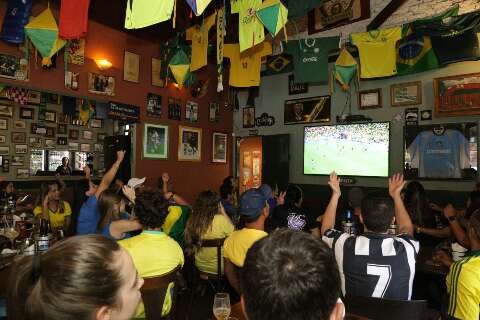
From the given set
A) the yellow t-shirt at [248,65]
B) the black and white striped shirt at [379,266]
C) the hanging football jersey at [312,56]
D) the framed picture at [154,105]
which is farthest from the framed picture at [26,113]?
the black and white striped shirt at [379,266]

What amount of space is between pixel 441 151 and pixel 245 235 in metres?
4.83

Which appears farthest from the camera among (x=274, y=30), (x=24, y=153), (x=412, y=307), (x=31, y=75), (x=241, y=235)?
(x=24, y=153)

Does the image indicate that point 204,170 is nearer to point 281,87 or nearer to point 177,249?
point 281,87

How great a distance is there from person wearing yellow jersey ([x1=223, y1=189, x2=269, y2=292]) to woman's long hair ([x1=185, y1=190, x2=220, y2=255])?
813 mm

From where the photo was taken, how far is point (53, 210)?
4.53 m

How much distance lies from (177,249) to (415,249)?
1512 millimetres

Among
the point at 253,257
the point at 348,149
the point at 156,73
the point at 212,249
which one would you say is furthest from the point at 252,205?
the point at 156,73

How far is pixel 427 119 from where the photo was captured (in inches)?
239

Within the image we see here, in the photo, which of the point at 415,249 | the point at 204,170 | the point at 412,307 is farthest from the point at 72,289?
the point at 204,170

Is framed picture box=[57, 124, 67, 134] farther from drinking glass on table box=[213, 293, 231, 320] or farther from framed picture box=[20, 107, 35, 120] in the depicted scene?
drinking glass on table box=[213, 293, 231, 320]

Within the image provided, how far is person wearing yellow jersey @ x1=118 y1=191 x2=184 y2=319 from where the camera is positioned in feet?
6.92

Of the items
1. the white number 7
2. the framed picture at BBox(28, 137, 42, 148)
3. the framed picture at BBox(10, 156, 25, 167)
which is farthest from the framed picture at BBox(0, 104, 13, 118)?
the white number 7

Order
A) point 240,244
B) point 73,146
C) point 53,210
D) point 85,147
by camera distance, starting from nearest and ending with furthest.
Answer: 1. point 240,244
2. point 53,210
3. point 73,146
4. point 85,147

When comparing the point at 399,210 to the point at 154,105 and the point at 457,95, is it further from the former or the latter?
the point at 154,105
